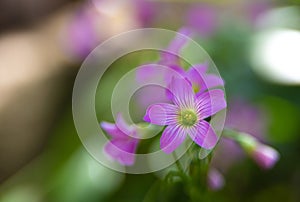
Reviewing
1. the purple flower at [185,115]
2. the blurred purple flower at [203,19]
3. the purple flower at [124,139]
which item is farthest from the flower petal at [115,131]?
the blurred purple flower at [203,19]

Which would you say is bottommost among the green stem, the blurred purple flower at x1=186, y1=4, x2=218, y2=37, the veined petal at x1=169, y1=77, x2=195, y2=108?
the blurred purple flower at x1=186, y1=4, x2=218, y2=37

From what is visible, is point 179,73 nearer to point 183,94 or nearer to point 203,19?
point 183,94

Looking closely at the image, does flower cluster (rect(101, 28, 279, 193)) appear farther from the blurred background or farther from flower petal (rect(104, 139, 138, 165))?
the blurred background

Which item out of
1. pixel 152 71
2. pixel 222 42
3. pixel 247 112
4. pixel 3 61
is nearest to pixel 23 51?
pixel 3 61

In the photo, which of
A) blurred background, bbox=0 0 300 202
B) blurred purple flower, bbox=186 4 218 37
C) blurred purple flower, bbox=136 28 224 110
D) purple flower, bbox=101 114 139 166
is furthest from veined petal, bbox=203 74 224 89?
blurred purple flower, bbox=186 4 218 37

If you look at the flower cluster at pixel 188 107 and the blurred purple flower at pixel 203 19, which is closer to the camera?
the flower cluster at pixel 188 107

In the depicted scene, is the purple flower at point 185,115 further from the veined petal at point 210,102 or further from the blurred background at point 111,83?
the blurred background at point 111,83

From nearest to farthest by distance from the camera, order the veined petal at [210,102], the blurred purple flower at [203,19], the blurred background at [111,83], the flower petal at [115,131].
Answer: the veined petal at [210,102], the flower petal at [115,131], the blurred background at [111,83], the blurred purple flower at [203,19]

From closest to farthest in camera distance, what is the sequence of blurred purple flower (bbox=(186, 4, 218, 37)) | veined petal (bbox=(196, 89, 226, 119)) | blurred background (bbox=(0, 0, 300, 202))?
veined petal (bbox=(196, 89, 226, 119)) < blurred background (bbox=(0, 0, 300, 202)) < blurred purple flower (bbox=(186, 4, 218, 37))

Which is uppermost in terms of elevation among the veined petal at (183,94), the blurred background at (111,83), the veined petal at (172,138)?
the veined petal at (183,94)
